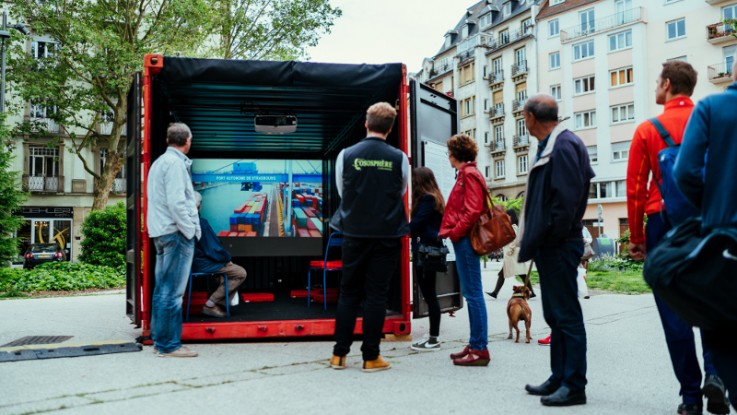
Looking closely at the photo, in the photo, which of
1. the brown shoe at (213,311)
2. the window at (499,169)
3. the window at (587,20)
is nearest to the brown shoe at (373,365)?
the brown shoe at (213,311)

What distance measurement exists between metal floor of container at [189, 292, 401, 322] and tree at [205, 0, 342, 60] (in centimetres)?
1615

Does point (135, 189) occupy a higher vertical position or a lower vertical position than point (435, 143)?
lower

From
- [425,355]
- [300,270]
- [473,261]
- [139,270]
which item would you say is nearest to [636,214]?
[473,261]

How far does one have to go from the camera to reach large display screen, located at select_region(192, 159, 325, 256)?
39.4 ft

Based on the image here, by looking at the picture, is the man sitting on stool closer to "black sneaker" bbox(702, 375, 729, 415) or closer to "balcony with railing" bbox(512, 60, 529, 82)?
"black sneaker" bbox(702, 375, 729, 415)

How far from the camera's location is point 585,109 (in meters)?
53.5

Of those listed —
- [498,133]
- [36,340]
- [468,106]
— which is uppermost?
[468,106]

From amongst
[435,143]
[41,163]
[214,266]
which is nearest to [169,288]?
[214,266]

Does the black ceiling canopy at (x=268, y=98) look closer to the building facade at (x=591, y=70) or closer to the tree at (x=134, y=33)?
the tree at (x=134, y=33)

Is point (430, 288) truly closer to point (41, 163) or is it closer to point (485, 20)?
point (41, 163)

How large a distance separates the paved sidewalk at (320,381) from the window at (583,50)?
1958 inches

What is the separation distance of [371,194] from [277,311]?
3.69m

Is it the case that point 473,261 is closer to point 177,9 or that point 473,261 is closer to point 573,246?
point 573,246

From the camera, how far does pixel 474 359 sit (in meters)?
5.81
